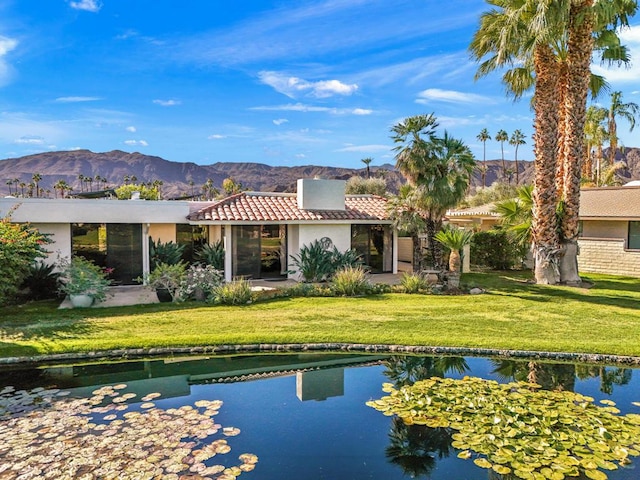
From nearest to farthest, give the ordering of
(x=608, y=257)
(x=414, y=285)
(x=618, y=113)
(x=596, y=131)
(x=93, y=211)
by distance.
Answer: (x=414, y=285) → (x=93, y=211) → (x=608, y=257) → (x=596, y=131) → (x=618, y=113)

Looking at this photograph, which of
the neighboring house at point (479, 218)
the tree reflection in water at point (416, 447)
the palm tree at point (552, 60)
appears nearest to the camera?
the tree reflection in water at point (416, 447)

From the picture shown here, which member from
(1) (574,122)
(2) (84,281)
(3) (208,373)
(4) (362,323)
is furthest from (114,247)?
(1) (574,122)

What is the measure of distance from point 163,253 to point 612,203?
21.6m

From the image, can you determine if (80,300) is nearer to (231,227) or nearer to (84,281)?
(84,281)

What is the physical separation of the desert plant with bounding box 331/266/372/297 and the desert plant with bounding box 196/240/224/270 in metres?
4.95

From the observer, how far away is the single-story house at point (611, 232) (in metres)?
22.3

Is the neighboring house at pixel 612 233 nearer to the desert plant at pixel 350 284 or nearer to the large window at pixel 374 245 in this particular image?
the large window at pixel 374 245

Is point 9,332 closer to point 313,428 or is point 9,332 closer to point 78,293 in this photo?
point 78,293

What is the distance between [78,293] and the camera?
15141mm

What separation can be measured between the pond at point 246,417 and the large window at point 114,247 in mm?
9109

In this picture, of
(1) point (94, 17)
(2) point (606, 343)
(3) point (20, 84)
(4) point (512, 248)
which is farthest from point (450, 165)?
(3) point (20, 84)

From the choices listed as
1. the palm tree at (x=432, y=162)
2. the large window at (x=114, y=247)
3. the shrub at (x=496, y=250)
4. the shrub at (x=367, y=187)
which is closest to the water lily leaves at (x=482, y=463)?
the palm tree at (x=432, y=162)

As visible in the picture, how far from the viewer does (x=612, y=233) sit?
2300 centimetres

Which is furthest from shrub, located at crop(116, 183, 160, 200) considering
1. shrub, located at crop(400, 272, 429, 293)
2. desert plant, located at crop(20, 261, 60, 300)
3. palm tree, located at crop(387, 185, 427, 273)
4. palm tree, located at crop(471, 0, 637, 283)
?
palm tree, located at crop(471, 0, 637, 283)
